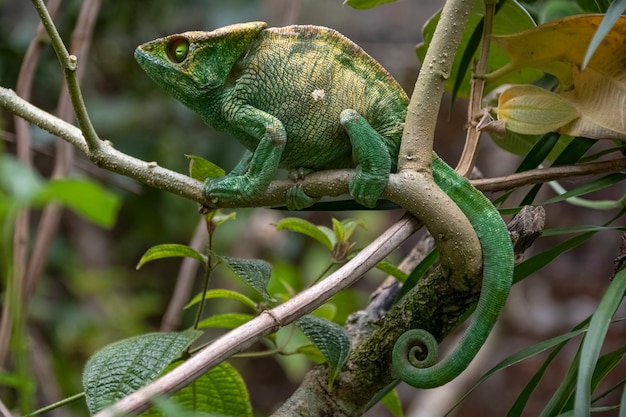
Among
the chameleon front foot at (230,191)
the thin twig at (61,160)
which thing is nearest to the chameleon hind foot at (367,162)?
the chameleon front foot at (230,191)

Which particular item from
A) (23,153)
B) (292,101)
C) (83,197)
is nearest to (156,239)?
(23,153)

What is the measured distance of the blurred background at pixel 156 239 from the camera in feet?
8.09

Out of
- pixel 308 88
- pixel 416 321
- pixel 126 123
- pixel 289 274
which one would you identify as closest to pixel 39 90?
pixel 126 123

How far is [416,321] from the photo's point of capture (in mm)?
1015

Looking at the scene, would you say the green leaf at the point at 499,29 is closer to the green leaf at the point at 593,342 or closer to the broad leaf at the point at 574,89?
the broad leaf at the point at 574,89

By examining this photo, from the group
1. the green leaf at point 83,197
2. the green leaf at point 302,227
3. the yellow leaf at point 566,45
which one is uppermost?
the yellow leaf at point 566,45

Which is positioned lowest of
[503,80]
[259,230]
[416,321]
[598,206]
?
[259,230]

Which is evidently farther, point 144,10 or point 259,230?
point 259,230

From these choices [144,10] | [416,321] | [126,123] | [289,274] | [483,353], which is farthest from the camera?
[483,353]

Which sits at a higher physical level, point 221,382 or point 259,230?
point 221,382

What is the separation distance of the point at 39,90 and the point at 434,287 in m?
1.96

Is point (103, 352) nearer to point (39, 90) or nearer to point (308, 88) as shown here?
point (308, 88)

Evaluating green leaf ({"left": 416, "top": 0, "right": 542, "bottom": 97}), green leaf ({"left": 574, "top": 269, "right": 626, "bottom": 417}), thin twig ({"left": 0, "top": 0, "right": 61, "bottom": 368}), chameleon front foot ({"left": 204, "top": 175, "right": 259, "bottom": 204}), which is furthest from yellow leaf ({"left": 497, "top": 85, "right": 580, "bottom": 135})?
thin twig ({"left": 0, "top": 0, "right": 61, "bottom": 368})

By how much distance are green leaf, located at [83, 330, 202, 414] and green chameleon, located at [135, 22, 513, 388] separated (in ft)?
0.67
